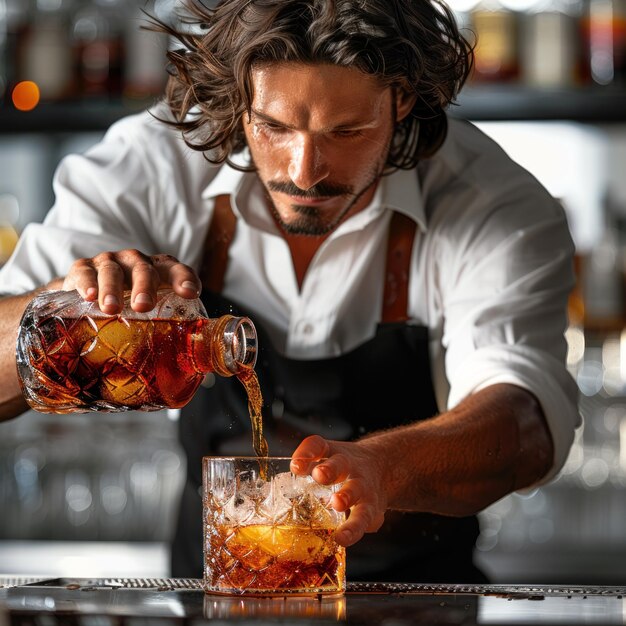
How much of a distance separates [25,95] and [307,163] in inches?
77.7

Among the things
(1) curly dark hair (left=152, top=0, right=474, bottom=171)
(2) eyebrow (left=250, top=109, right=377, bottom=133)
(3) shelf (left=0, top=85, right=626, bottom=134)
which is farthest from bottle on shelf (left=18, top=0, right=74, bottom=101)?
(2) eyebrow (left=250, top=109, right=377, bottom=133)

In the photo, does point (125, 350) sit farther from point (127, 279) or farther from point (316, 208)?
point (316, 208)

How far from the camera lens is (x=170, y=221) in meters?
2.07

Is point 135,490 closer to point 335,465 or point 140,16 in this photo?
point 140,16

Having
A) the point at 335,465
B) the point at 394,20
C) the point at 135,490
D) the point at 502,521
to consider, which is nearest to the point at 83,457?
the point at 135,490

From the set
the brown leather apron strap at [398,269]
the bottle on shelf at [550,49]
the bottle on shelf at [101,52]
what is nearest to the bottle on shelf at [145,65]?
the bottle on shelf at [101,52]

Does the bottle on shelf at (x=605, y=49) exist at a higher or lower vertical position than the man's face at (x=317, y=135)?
higher

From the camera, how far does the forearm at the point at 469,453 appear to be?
5.08 feet

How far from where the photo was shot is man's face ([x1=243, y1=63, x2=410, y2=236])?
5.40 ft

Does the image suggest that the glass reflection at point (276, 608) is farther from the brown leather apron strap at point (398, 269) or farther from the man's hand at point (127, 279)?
the brown leather apron strap at point (398, 269)

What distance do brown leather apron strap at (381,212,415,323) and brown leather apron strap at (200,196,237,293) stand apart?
0.92 feet

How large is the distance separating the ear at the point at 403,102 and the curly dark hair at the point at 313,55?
0.06 feet

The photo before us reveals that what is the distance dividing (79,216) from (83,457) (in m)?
1.54

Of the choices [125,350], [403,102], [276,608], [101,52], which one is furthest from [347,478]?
[101,52]
